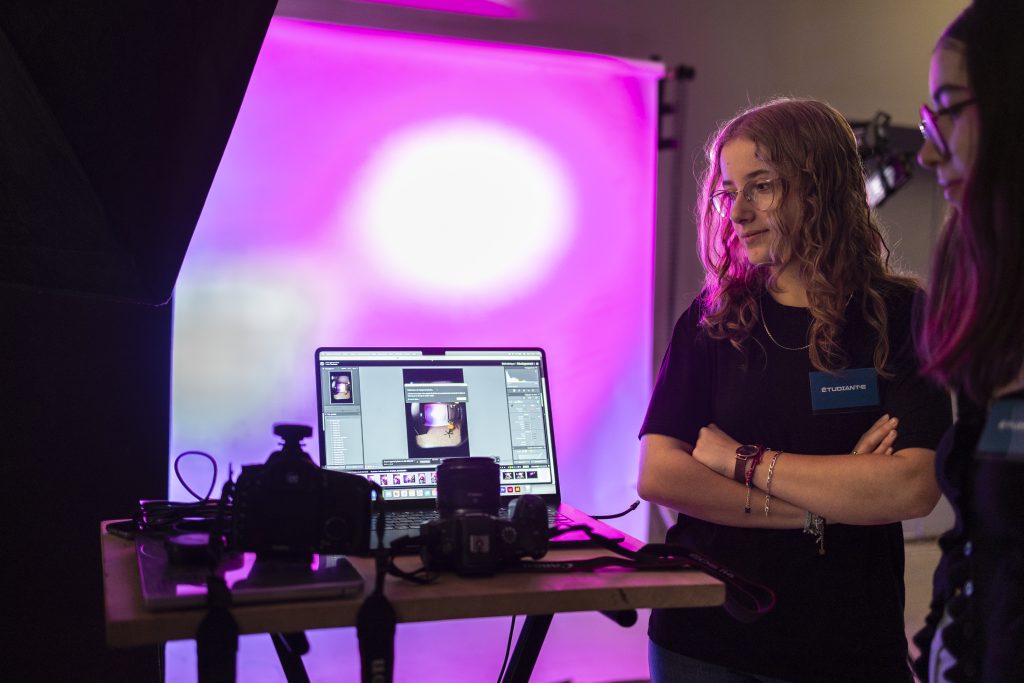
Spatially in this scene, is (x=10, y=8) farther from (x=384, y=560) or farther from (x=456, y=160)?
(x=456, y=160)

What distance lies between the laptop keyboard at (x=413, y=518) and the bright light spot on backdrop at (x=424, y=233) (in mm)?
943

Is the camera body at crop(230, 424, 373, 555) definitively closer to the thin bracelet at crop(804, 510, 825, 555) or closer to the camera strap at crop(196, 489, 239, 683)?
the camera strap at crop(196, 489, 239, 683)

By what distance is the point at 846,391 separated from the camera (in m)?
1.49

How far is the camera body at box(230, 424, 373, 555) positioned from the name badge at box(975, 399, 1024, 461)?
76cm

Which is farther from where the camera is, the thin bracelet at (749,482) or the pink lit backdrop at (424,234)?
the pink lit backdrop at (424,234)

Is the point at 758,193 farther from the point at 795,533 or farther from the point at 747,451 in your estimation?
the point at 795,533

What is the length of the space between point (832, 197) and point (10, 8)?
4.37 ft

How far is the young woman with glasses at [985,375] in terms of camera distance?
884mm

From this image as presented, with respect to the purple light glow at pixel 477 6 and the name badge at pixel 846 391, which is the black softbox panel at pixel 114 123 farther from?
the purple light glow at pixel 477 6

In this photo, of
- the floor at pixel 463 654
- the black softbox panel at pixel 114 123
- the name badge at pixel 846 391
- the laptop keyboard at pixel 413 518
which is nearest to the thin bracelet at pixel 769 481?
the name badge at pixel 846 391

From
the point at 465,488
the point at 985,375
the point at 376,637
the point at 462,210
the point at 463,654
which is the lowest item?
the point at 463,654

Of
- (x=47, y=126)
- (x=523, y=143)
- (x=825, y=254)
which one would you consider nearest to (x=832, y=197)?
(x=825, y=254)

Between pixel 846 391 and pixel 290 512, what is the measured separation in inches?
37.0

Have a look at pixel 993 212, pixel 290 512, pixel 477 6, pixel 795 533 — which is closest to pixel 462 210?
pixel 477 6
